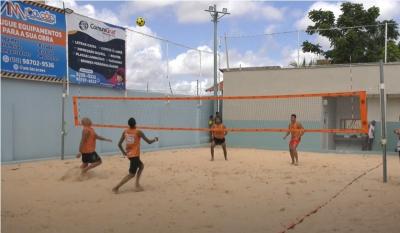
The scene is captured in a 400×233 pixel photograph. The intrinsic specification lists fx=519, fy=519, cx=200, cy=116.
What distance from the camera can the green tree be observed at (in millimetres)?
27781

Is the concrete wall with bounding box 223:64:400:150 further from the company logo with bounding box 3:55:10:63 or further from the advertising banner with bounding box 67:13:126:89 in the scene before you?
the company logo with bounding box 3:55:10:63

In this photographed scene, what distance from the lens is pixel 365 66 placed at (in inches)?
839

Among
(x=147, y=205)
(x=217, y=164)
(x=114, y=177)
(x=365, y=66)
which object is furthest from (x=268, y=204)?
(x=365, y=66)

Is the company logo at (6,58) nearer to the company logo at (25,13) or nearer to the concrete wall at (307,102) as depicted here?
the company logo at (25,13)

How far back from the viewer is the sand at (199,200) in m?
7.11

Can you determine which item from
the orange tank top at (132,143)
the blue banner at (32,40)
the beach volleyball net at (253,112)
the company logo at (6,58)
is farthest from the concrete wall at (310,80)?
the orange tank top at (132,143)

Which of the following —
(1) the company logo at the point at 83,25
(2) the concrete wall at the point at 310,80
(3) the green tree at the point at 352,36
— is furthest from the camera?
(3) the green tree at the point at 352,36

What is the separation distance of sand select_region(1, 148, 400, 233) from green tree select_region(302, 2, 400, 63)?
1460cm

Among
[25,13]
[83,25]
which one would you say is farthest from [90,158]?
[83,25]

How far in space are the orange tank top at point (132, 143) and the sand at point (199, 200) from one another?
29.3 inches

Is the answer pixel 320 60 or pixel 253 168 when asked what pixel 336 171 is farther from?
pixel 320 60

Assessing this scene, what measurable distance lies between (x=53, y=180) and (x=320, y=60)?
22.6 m

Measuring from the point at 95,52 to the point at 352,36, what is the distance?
15.8 m

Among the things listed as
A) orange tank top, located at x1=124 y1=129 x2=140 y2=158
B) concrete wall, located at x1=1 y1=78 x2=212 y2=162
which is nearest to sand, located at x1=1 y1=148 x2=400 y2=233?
orange tank top, located at x1=124 y1=129 x2=140 y2=158
